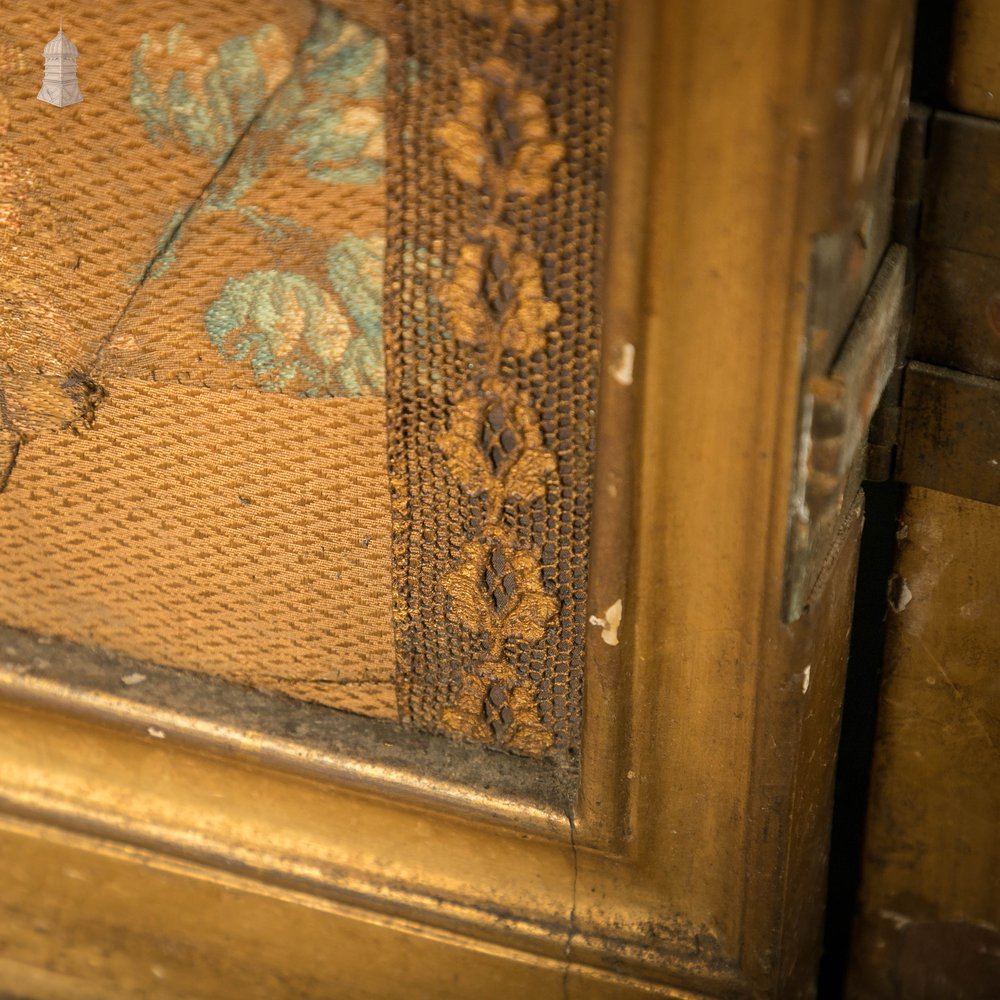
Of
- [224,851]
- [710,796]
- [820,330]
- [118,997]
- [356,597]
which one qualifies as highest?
[820,330]

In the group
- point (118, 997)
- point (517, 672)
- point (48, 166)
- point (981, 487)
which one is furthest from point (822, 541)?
point (118, 997)

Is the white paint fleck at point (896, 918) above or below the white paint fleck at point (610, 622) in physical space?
below

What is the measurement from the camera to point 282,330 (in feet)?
2.84

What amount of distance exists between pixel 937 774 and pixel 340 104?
2.10ft

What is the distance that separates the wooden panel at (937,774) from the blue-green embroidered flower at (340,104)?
43 centimetres

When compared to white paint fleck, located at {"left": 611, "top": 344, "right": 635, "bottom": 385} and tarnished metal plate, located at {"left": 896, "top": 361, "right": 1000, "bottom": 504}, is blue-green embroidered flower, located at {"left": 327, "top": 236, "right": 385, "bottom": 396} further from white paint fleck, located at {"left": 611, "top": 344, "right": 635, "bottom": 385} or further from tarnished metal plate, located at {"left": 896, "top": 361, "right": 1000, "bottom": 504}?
tarnished metal plate, located at {"left": 896, "top": 361, "right": 1000, "bottom": 504}

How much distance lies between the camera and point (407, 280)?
0.82 metres

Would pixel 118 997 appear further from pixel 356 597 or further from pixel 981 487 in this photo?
pixel 981 487

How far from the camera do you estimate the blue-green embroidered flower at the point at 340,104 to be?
0.77 meters

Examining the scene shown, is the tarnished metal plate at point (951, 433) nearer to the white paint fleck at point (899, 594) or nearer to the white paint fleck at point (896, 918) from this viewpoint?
the white paint fleck at point (899, 594)

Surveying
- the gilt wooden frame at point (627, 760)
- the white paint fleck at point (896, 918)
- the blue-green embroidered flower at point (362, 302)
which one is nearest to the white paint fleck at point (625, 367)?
the gilt wooden frame at point (627, 760)

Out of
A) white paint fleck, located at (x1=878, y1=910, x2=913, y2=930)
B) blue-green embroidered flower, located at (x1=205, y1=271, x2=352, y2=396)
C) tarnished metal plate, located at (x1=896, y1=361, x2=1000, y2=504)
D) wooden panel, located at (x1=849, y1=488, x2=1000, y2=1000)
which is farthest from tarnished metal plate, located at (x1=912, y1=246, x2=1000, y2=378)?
white paint fleck, located at (x1=878, y1=910, x2=913, y2=930)

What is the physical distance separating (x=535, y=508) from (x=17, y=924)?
0.67 metres

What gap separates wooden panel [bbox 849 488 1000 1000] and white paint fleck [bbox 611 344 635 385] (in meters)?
0.27
